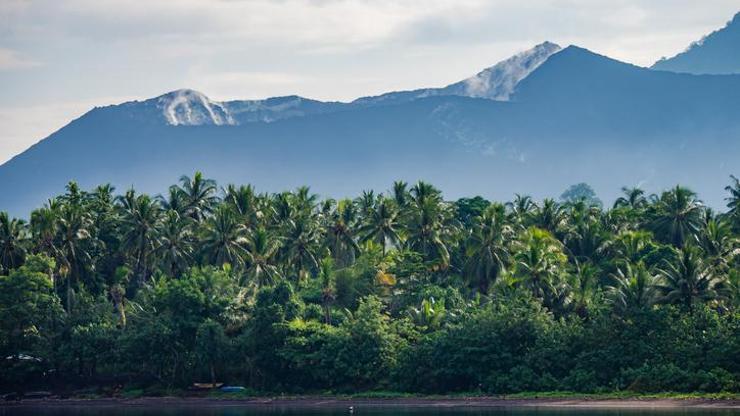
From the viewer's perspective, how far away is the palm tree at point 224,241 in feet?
309

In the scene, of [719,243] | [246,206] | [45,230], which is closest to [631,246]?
[719,243]

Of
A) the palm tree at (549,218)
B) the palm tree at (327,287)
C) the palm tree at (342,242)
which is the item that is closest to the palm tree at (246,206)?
the palm tree at (342,242)

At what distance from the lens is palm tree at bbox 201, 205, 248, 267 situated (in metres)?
94.2

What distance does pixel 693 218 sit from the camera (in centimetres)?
9750

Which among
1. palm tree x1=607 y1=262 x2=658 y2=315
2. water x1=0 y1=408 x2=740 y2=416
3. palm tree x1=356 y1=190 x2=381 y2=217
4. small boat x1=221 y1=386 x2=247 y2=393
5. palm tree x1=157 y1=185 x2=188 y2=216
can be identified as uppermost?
palm tree x1=157 y1=185 x2=188 y2=216

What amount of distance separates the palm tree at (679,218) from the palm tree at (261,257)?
33514 mm

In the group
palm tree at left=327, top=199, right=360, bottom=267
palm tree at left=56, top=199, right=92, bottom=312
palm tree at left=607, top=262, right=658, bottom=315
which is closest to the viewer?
palm tree at left=607, top=262, right=658, bottom=315

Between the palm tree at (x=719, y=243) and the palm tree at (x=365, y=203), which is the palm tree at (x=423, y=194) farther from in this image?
the palm tree at (x=719, y=243)

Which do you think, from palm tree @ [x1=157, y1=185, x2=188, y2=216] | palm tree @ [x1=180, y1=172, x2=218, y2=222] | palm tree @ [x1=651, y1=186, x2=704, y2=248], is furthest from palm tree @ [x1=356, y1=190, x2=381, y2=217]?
palm tree @ [x1=651, y1=186, x2=704, y2=248]

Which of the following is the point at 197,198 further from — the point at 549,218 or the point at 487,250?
the point at 549,218

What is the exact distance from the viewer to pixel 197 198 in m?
105

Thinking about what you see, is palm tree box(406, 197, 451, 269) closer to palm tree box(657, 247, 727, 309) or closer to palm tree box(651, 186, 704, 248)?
palm tree box(651, 186, 704, 248)

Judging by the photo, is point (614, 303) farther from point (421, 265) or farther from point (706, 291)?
point (421, 265)

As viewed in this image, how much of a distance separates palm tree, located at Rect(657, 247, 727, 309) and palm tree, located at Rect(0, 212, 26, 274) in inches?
2065
